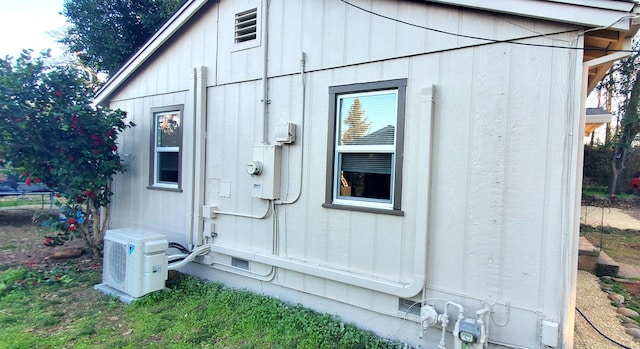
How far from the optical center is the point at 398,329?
3225mm

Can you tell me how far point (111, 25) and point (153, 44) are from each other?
676cm

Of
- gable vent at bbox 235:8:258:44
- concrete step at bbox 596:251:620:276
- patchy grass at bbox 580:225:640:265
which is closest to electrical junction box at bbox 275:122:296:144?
gable vent at bbox 235:8:258:44

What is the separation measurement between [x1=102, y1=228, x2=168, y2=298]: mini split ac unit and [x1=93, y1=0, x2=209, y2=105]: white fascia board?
294cm

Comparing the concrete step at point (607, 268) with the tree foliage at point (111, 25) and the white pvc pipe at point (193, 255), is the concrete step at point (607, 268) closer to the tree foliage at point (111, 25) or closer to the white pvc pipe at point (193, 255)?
the white pvc pipe at point (193, 255)

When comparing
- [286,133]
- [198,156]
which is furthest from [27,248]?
[286,133]

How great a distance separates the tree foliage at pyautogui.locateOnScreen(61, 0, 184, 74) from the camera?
10094 mm

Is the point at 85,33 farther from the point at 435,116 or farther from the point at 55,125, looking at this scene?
the point at 435,116

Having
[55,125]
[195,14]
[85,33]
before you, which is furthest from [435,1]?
[85,33]

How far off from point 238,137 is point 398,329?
2.99 metres

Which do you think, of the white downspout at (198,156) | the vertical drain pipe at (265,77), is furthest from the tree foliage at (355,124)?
the white downspout at (198,156)

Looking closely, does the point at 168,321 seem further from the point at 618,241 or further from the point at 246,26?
the point at 618,241

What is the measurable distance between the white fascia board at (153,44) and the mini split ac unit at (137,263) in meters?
2.94

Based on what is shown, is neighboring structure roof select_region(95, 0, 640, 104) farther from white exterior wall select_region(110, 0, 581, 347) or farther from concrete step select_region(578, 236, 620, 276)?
concrete step select_region(578, 236, 620, 276)

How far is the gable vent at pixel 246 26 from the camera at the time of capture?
4.41m
